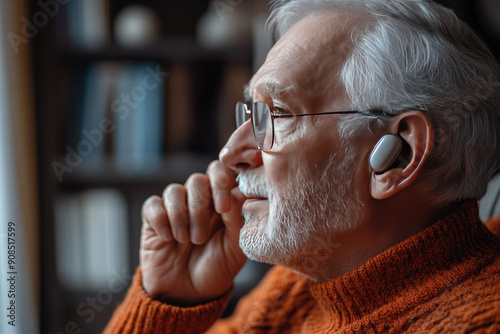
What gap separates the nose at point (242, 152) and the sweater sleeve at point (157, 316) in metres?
0.34

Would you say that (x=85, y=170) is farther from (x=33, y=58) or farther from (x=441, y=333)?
(x=441, y=333)

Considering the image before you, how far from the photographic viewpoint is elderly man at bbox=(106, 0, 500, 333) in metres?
0.80

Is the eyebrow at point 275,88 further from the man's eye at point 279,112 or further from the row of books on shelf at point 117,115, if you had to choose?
the row of books on shelf at point 117,115

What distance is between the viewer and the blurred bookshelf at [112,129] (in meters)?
1.59

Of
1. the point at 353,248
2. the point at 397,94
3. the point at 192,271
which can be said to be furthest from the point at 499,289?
the point at 192,271

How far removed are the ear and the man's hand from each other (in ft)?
1.05

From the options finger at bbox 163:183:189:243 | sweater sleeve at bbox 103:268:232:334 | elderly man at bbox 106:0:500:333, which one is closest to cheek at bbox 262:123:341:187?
elderly man at bbox 106:0:500:333

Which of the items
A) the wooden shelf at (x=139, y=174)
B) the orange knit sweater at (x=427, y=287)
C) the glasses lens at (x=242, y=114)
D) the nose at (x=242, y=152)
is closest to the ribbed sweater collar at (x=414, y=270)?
the orange knit sweater at (x=427, y=287)

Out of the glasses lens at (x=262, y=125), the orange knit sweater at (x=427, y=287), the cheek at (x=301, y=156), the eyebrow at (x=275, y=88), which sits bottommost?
the orange knit sweater at (x=427, y=287)

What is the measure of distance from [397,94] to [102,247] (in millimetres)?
1237

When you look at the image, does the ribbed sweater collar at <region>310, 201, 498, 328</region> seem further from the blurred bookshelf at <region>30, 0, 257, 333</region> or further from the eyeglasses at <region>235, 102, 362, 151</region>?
the blurred bookshelf at <region>30, 0, 257, 333</region>

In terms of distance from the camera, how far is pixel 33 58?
1.50 meters

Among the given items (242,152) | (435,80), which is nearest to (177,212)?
(242,152)

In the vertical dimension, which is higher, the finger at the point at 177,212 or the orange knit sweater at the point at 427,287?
the finger at the point at 177,212
